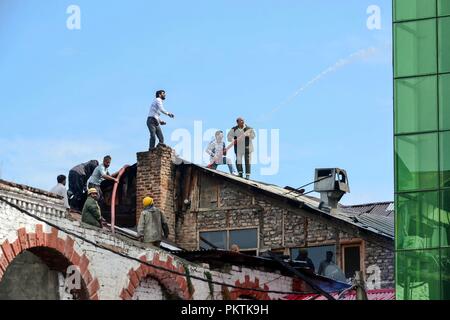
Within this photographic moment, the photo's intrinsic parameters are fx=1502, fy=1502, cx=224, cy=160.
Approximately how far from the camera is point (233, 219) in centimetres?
4369

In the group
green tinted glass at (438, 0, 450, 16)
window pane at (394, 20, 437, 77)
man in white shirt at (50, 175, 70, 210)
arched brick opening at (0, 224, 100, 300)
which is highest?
green tinted glass at (438, 0, 450, 16)

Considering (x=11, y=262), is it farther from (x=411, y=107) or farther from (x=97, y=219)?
(x=411, y=107)

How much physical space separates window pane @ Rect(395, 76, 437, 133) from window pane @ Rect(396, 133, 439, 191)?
26cm

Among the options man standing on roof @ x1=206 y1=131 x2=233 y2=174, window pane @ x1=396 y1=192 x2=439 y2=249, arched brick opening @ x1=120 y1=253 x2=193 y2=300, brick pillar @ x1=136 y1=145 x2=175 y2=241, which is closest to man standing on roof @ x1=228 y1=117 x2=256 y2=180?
man standing on roof @ x1=206 y1=131 x2=233 y2=174

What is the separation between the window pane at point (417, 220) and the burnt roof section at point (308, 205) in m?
7.56

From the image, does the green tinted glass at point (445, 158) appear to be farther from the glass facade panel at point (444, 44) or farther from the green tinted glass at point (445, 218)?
the glass facade panel at point (444, 44)

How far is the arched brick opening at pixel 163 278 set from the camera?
3403cm

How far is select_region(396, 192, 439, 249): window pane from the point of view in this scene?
3356 cm

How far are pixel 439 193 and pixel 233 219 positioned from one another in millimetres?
11062

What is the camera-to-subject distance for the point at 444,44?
34.4 metres

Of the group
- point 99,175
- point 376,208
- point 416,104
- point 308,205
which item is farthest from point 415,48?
point 376,208

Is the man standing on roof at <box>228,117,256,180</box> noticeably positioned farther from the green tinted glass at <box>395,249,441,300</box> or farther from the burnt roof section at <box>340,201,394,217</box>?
the green tinted glass at <box>395,249,441,300</box>
